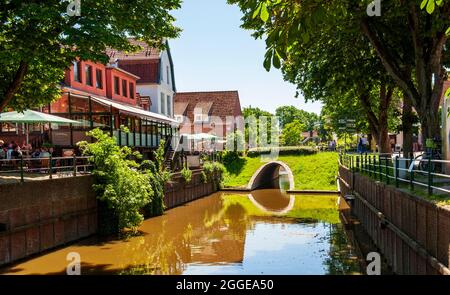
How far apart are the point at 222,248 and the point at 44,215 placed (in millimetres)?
6484

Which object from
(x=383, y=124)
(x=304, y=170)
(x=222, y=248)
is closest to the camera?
(x=222, y=248)

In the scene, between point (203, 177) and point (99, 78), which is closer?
point (99, 78)

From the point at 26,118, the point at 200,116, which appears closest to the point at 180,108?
the point at 200,116

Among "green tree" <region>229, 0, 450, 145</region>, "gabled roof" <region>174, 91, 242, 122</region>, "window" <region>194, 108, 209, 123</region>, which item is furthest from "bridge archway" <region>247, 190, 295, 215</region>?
"gabled roof" <region>174, 91, 242, 122</region>

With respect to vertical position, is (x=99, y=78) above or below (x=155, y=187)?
above

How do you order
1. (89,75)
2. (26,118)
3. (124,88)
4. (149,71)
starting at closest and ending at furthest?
1. (26,118)
2. (89,75)
3. (124,88)
4. (149,71)

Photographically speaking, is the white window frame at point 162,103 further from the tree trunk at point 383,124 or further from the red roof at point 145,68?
the tree trunk at point 383,124

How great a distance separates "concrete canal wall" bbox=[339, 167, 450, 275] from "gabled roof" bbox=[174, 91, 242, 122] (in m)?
50.7

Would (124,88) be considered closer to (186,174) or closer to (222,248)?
(186,174)

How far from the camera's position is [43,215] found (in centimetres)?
1689

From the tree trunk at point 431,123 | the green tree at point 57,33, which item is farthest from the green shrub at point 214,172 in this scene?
the tree trunk at point 431,123

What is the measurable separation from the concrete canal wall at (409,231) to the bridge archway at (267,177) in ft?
86.2

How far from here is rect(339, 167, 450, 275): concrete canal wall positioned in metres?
8.42
